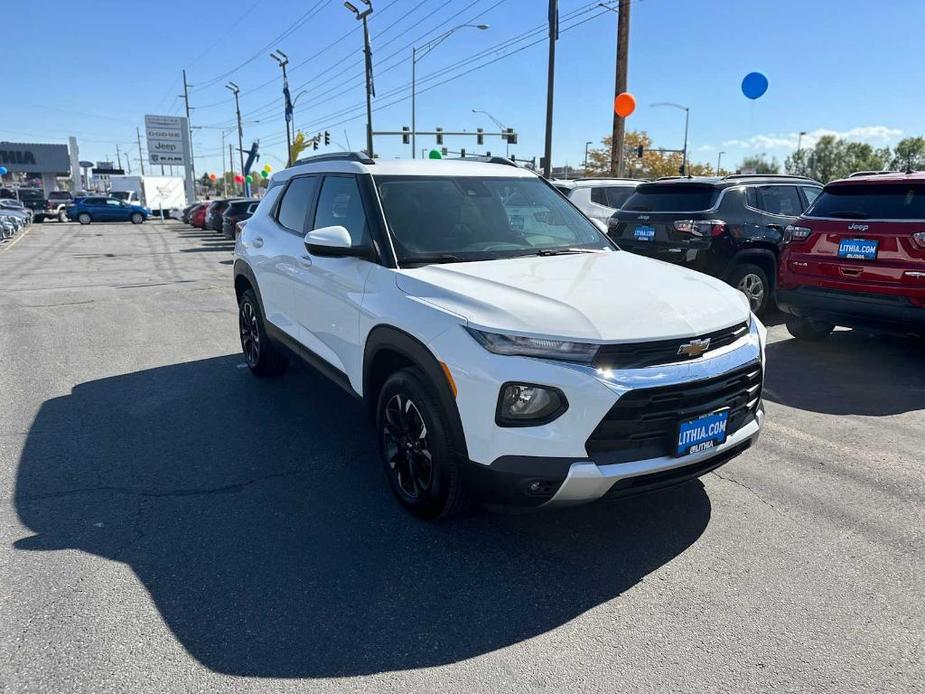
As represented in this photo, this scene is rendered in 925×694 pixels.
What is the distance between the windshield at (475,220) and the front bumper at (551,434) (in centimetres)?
102

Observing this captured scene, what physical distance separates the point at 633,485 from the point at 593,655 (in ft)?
2.30

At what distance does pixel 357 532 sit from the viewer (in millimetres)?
3359

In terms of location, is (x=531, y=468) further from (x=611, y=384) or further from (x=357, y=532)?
(x=357, y=532)

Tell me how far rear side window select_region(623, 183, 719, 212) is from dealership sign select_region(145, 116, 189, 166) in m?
72.5

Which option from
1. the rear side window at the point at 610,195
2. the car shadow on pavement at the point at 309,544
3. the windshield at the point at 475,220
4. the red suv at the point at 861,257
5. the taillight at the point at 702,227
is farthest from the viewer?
the rear side window at the point at 610,195

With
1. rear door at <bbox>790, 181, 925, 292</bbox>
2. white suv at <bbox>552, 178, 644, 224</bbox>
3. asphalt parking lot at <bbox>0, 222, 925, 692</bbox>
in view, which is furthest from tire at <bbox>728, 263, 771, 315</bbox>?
white suv at <bbox>552, 178, 644, 224</bbox>

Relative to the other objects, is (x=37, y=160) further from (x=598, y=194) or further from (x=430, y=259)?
(x=430, y=259)

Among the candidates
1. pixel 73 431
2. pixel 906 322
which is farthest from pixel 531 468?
pixel 906 322

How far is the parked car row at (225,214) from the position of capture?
22266 mm

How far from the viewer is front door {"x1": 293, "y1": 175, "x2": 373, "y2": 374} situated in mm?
3799

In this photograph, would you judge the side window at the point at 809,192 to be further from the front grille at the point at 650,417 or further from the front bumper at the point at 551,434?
the front bumper at the point at 551,434

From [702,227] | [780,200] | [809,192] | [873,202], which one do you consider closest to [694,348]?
[873,202]

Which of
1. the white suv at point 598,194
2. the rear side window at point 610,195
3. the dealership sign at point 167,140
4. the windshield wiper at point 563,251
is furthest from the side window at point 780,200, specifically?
the dealership sign at point 167,140

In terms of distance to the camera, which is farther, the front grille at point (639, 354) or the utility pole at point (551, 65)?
the utility pole at point (551, 65)
